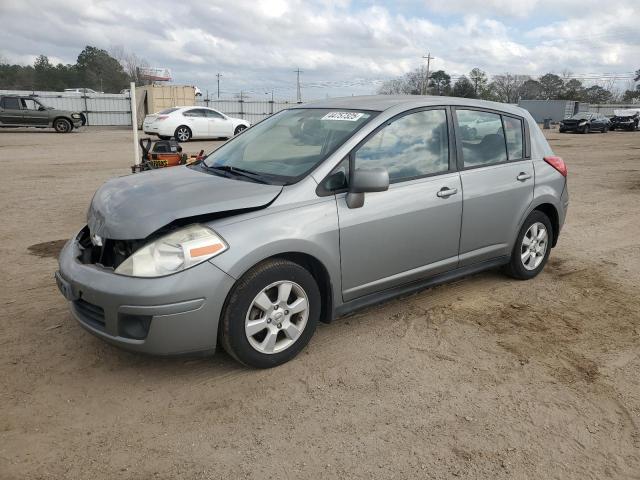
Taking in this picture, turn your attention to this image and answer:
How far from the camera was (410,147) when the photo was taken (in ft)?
12.9

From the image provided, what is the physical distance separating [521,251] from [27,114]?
24999 mm

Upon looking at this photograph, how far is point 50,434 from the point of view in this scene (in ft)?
8.84

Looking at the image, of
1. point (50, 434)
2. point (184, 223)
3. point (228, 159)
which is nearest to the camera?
point (50, 434)

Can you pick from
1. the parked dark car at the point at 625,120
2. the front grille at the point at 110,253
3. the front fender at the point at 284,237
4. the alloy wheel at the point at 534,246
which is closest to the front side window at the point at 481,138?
the alloy wheel at the point at 534,246

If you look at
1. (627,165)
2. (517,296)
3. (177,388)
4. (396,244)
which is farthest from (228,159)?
(627,165)

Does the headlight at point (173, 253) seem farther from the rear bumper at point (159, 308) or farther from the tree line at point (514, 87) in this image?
the tree line at point (514, 87)

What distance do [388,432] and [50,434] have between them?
1.74 m

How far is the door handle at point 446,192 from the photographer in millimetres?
3992

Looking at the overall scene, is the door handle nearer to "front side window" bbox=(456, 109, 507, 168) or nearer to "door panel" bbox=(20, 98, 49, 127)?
"front side window" bbox=(456, 109, 507, 168)

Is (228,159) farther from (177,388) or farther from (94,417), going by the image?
(94,417)

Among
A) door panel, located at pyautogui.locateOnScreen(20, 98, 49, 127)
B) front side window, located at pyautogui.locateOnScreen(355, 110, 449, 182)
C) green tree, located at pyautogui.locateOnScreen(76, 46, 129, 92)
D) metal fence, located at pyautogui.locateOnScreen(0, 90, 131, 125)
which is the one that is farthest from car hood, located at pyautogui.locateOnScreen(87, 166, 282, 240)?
green tree, located at pyautogui.locateOnScreen(76, 46, 129, 92)

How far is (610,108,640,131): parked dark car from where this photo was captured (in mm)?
38094

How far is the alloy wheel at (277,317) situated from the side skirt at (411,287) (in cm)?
33

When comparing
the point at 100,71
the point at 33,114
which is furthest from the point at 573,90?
the point at 33,114
